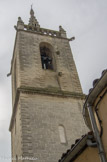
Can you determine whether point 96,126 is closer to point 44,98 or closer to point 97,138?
point 97,138

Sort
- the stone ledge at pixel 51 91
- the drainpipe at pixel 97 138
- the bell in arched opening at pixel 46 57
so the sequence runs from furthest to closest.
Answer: the bell in arched opening at pixel 46 57
the stone ledge at pixel 51 91
the drainpipe at pixel 97 138

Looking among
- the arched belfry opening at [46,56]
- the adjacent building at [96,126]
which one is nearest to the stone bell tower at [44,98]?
the arched belfry opening at [46,56]

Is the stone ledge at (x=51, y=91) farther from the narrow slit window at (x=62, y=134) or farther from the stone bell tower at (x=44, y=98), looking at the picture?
the narrow slit window at (x=62, y=134)

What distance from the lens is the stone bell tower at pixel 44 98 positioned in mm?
12234

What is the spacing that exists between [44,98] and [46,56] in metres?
5.39

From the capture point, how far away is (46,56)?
18891mm

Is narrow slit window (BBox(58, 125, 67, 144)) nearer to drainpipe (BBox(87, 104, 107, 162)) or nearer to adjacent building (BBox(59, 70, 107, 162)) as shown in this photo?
adjacent building (BBox(59, 70, 107, 162))

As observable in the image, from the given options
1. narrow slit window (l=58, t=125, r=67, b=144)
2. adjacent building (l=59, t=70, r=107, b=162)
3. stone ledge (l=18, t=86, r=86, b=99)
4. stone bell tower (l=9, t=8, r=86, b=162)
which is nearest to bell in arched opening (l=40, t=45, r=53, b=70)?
stone bell tower (l=9, t=8, r=86, b=162)

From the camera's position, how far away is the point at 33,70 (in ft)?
52.9

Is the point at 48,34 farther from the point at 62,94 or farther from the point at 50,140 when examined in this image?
the point at 50,140

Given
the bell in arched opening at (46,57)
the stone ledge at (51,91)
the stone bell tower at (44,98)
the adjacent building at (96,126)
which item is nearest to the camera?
the adjacent building at (96,126)

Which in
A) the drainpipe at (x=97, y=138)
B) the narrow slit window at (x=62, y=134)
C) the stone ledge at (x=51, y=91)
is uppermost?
the stone ledge at (x=51, y=91)

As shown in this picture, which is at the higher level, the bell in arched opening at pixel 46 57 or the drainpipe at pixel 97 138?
the bell in arched opening at pixel 46 57

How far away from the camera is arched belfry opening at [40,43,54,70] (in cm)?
1804
